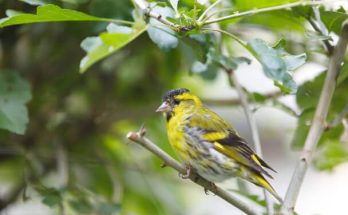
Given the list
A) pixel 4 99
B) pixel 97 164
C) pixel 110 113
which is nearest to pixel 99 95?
pixel 110 113

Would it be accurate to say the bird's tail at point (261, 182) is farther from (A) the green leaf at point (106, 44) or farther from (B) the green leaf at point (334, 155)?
(A) the green leaf at point (106, 44)

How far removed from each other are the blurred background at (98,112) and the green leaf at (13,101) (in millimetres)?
19

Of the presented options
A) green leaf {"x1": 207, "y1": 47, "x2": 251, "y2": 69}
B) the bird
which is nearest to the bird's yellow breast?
the bird

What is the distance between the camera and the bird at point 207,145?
1668 mm

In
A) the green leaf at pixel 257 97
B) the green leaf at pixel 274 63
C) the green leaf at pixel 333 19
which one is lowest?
the green leaf at pixel 274 63

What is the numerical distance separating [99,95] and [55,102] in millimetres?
158

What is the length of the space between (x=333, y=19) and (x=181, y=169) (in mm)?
503

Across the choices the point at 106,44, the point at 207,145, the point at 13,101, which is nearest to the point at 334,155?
the point at 207,145

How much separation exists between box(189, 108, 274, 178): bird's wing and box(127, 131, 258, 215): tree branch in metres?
0.12

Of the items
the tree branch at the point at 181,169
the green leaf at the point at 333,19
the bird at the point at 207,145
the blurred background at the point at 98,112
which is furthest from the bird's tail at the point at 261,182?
the green leaf at the point at 333,19

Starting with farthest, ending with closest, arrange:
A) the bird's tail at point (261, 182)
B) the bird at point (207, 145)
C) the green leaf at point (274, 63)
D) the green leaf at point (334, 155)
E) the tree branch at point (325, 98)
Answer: the green leaf at point (334, 155)
the bird at point (207, 145)
the bird's tail at point (261, 182)
the tree branch at point (325, 98)
the green leaf at point (274, 63)

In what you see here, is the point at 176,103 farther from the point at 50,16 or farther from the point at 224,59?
the point at 50,16

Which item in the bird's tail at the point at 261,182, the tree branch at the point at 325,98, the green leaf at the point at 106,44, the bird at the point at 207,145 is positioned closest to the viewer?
the green leaf at the point at 106,44

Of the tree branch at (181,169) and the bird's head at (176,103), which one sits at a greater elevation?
the bird's head at (176,103)
